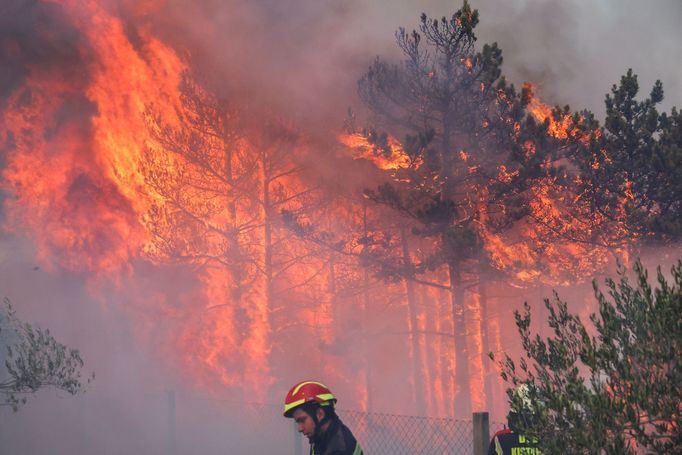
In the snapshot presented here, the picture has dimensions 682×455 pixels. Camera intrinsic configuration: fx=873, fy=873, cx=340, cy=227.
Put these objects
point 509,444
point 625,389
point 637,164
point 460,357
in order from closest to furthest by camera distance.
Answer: point 625,389 < point 509,444 < point 637,164 < point 460,357

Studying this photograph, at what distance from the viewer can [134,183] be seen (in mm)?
31422

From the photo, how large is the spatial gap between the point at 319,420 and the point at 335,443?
18 cm

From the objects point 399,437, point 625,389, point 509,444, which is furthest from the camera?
point 399,437

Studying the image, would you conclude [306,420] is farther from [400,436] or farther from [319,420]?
[400,436]

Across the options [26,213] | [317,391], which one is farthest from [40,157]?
[317,391]

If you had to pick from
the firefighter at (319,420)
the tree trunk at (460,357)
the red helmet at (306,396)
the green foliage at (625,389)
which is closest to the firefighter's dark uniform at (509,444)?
the green foliage at (625,389)

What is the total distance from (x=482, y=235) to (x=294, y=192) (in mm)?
8065

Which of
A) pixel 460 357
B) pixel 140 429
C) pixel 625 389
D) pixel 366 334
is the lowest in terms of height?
pixel 140 429

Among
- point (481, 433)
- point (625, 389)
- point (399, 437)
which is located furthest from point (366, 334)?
point (625, 389)

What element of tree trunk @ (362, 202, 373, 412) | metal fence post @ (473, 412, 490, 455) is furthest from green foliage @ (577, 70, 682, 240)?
tree trunk @ (362, 202, 373, 412)

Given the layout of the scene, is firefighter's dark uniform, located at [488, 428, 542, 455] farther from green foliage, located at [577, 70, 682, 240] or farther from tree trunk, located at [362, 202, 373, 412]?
tree trunk, located at [362, 202, 373, 412]

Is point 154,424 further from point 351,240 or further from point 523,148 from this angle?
point 523,148

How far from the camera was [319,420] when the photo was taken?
5.62 metres

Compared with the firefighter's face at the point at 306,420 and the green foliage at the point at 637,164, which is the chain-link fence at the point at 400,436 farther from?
the firefighter's face at the point at 306,420
